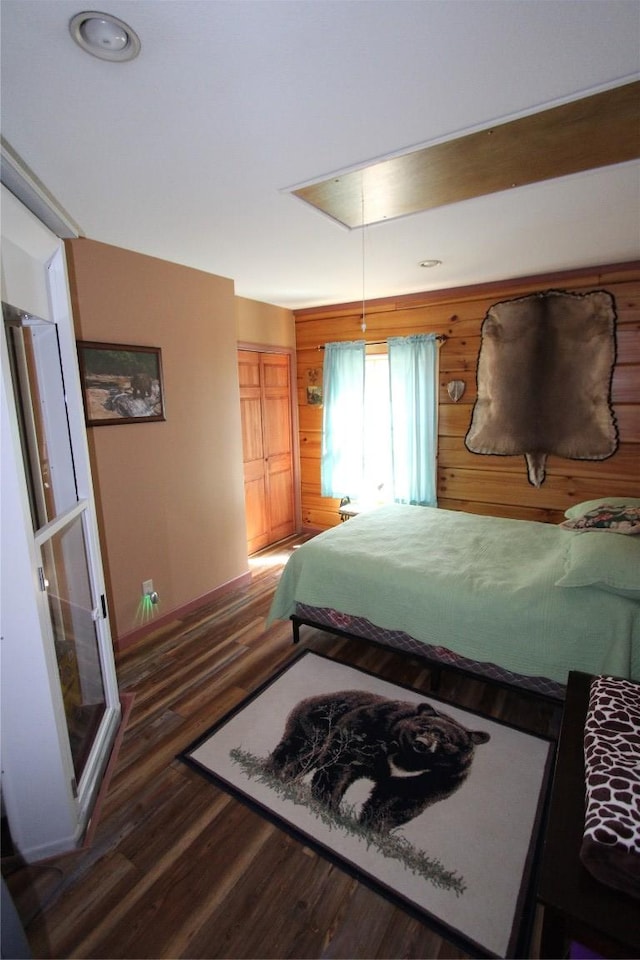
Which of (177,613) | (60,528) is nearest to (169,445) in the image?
(177,613)

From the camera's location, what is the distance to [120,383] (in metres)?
2.78

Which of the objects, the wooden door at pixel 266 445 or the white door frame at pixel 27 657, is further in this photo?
the wooden door at pixel 266 445

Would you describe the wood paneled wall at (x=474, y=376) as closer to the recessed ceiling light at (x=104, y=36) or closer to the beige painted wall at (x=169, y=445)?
the beige painted wall at (x=169, y=445)

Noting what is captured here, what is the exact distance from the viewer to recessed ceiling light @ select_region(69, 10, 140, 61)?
3.35ft

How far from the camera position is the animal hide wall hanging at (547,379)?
339 cm

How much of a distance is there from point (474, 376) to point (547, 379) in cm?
60

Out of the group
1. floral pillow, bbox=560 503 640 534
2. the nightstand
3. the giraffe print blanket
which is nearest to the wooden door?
floral pillow, bbox=560 503 640 534

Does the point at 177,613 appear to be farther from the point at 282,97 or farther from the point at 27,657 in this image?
the point at 282,97

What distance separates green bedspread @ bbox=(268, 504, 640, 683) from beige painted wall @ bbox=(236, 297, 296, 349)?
218 centimetres

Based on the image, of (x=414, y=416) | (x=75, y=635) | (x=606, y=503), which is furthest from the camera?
(x=414, y=416)

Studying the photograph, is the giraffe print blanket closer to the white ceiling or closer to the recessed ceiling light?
the white ceiling

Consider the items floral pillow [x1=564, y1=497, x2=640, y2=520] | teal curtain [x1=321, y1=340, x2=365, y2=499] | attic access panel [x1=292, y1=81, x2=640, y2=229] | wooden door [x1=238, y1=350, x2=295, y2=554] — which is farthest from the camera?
teal curtain [x1=321, y1=340, x2=365, y2=499]

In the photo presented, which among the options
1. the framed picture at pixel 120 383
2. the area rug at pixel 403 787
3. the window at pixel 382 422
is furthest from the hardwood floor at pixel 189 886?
the window at pixel 382 422

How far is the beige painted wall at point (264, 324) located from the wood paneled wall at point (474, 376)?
0.14m
